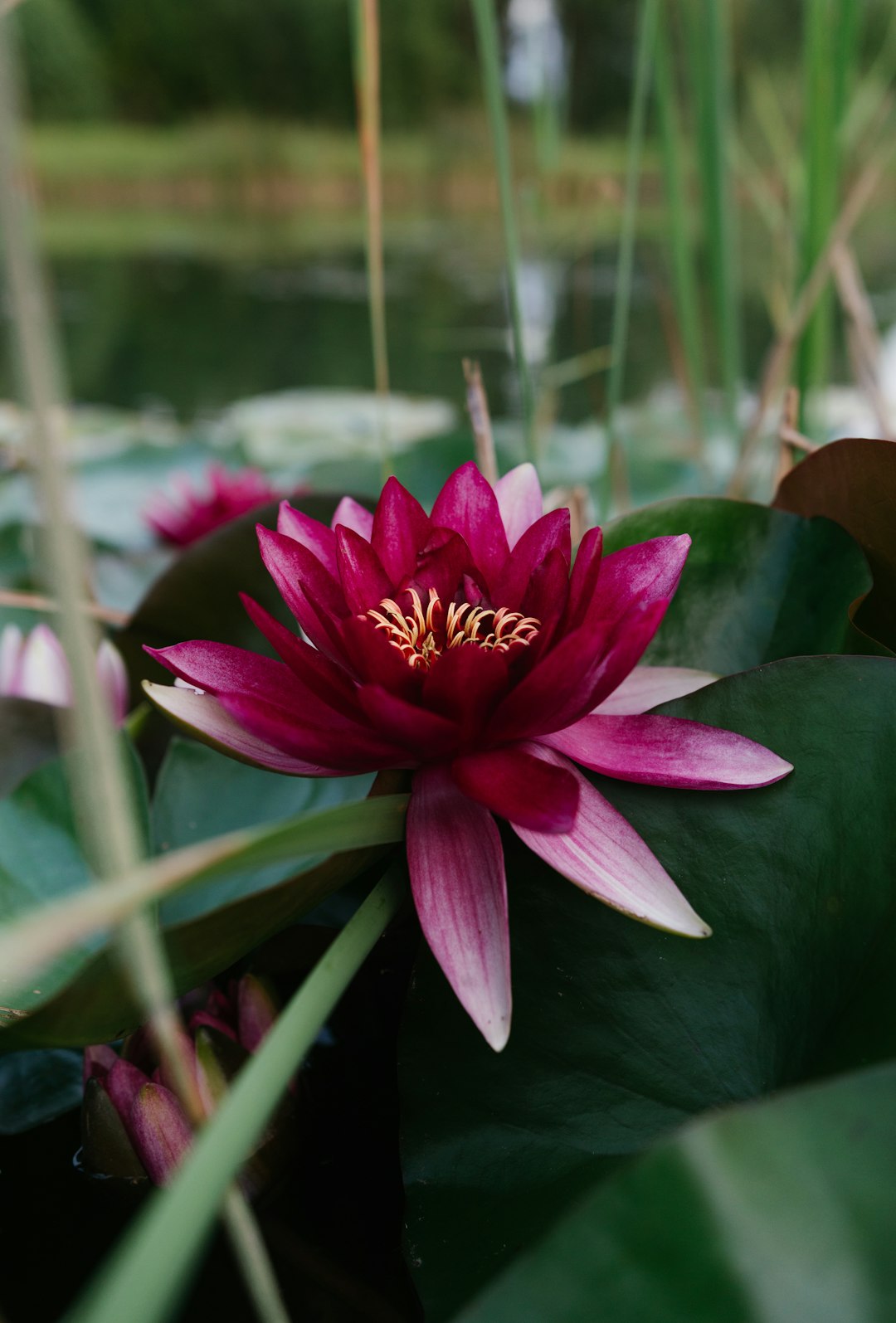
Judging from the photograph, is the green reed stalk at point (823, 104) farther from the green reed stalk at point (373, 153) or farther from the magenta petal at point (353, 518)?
the magenta petal at point (353, 518)

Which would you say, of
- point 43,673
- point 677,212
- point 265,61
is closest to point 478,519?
point 43,673

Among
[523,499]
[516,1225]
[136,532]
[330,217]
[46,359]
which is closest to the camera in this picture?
[46,359]

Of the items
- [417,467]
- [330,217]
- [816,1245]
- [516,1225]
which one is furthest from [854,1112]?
[330,217]

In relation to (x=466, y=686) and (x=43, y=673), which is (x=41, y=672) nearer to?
(x=43, y=673)

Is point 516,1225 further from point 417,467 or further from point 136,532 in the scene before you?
point 136,532

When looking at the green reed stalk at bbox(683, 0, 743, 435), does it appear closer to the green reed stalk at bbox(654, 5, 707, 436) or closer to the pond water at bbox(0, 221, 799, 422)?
the green reed stalk at bbox(654, 5, 707, 436)

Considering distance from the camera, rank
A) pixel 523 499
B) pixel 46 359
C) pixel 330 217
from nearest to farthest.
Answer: pixel 46 359 → pixel 523 499 → pixel 330 217
